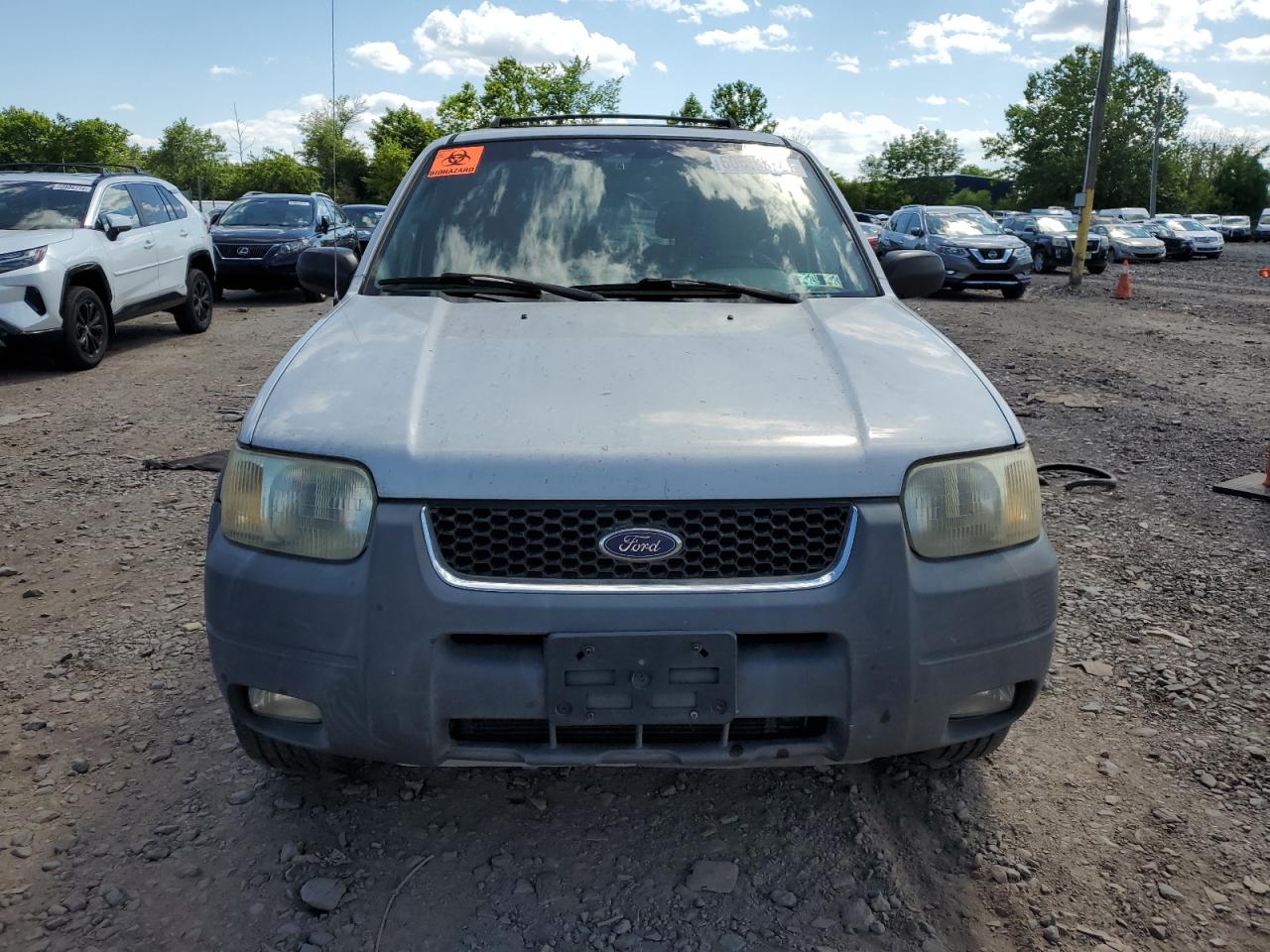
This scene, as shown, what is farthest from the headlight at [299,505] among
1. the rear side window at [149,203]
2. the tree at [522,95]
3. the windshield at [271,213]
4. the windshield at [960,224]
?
the tree at [522,95]

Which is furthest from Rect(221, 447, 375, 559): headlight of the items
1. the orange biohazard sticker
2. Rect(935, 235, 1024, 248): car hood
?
Rect(935, 235, 1024, 248): car hood

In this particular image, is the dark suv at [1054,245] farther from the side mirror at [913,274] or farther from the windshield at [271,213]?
the side mirror at [913,274]

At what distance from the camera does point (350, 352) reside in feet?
8.39

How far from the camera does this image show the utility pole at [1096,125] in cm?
1938

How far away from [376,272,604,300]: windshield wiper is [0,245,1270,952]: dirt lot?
1.34m

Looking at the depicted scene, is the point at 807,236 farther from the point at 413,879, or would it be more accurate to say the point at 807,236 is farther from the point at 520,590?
the point at 413,879

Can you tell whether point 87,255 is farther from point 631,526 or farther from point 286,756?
point 631,526

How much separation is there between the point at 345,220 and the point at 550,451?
54.7 ft

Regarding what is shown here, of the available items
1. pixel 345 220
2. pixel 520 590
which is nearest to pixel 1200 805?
pixel 520 590

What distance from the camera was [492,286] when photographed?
9.90 feet

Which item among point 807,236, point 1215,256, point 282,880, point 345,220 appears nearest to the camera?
point 282,880

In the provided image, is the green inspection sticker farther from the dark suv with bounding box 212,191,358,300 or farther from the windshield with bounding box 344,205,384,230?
the windshield with bounding box 344,205,384,230

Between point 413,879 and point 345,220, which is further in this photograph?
point 345,220

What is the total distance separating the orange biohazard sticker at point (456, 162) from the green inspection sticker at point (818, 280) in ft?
3.75
